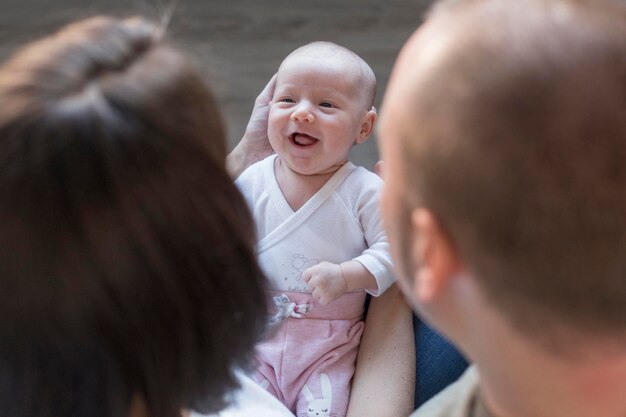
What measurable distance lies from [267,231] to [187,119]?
637 millimetres

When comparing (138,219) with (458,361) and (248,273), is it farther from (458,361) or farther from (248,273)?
(458,361)

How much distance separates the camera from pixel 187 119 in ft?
1.96

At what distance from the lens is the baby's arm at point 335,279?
3.68ft

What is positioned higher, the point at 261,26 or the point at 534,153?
the point at 261,26

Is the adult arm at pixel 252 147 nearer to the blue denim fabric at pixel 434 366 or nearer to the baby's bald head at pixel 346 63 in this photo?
the baby's bald head at pixel 346 63

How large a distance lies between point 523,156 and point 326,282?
63 cm

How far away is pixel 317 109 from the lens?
4.01 feet

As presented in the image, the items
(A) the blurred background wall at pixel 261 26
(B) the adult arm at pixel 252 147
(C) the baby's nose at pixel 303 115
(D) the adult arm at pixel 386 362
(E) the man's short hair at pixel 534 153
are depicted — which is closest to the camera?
(E) the man's short hair at pixel 534 153

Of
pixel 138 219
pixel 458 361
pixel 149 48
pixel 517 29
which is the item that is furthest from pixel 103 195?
pixel 458 361

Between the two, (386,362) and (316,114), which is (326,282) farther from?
(316,114)

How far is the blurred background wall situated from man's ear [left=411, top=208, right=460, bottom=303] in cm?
156

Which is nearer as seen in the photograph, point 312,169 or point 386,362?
point 386,362

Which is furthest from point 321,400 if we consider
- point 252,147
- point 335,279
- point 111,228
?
point 111,228

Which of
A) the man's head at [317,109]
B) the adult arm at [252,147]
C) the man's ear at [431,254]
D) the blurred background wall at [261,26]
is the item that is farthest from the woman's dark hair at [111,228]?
the blurred background wall at [261,26]
